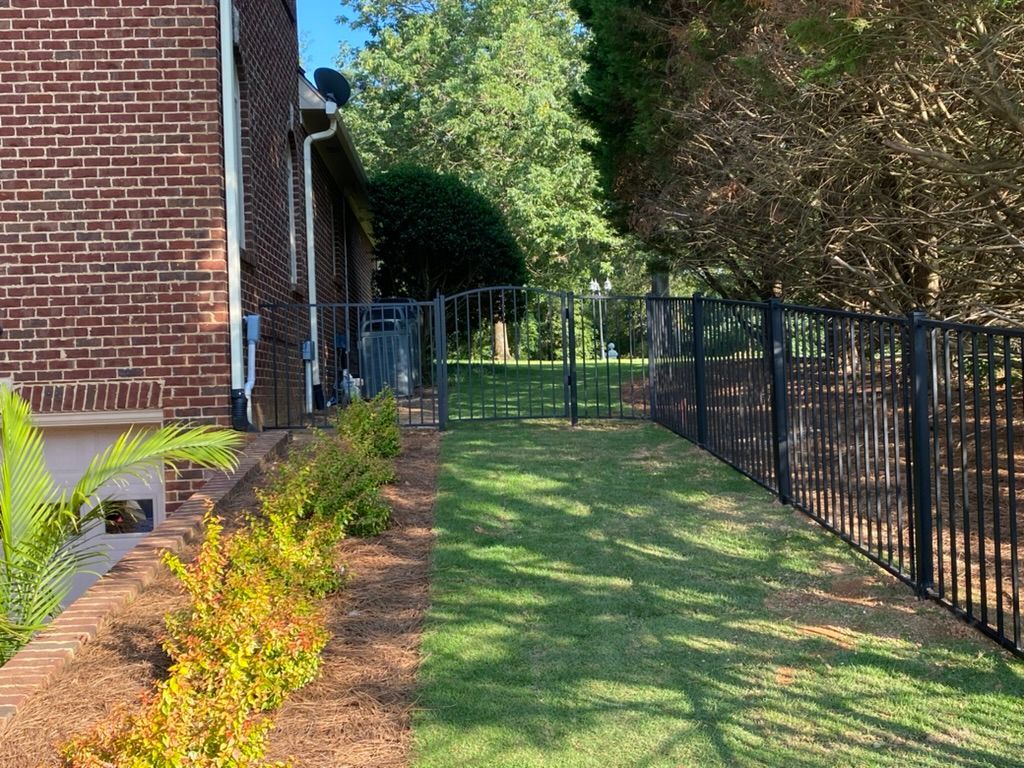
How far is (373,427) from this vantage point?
9.23 metres

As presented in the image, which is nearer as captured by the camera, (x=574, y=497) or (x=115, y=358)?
(x=574, y=497)

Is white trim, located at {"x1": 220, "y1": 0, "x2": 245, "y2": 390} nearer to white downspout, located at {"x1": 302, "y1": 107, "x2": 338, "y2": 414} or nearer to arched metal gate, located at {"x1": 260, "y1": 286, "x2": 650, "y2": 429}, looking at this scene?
arched metal gate, located at {"x1": 260, "y1": 286, "x2": 650, "y2": 429}

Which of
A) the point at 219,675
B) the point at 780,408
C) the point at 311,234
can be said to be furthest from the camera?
the point at 311,234

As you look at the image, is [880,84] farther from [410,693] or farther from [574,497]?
[410,693]

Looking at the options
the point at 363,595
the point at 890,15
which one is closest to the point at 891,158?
the point at 890,15

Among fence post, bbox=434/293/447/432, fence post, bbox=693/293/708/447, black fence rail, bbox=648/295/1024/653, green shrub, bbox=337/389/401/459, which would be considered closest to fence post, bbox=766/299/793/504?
black fence rail, bbox=648/295/1024/653

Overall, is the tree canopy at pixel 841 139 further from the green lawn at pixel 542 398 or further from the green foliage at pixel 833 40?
the green lawn at pixel 542 398

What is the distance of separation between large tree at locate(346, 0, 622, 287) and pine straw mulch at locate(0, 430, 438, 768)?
25077mm

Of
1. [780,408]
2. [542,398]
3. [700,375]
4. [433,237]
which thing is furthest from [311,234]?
[780,408]

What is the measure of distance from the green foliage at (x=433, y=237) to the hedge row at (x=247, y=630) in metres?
13.9

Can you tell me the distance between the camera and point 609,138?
14.5m

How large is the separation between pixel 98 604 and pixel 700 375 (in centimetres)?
557

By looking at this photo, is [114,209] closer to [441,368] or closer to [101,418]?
[101,418]

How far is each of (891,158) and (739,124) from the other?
1372mm
